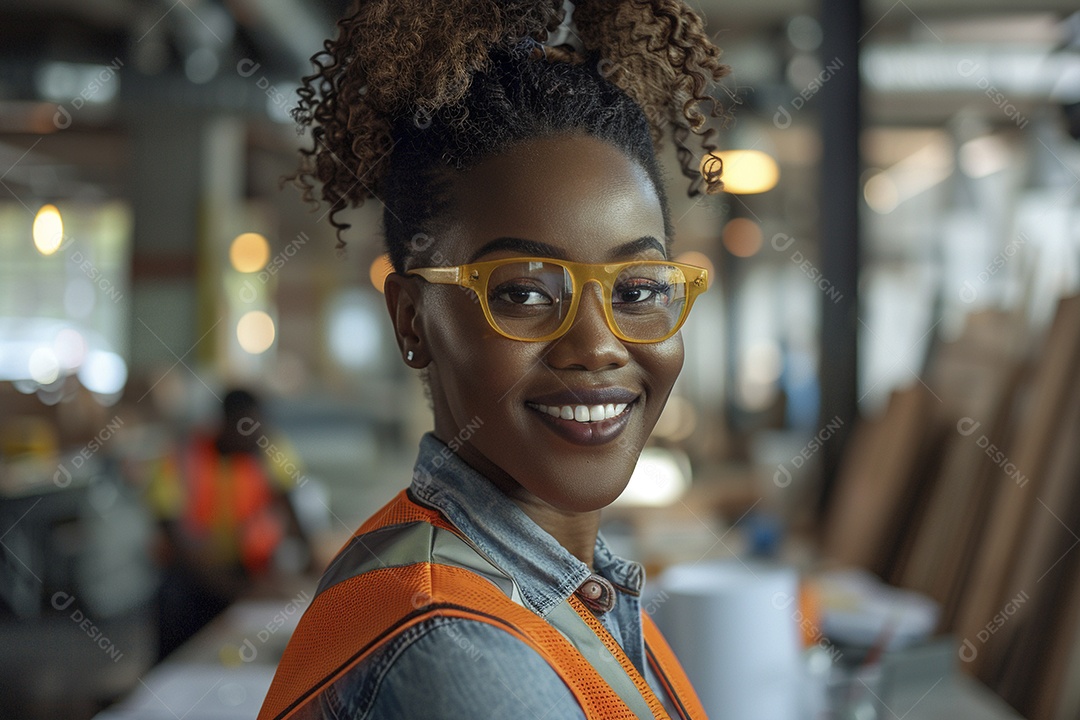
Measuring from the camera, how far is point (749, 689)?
1.21 m

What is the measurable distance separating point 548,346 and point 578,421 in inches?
2.5

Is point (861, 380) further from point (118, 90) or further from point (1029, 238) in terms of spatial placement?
point (118, 90)

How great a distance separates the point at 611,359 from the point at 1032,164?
320 centimetres

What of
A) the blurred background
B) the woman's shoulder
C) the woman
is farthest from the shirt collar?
the blurred background

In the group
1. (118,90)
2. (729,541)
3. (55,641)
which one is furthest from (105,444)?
(729,541)

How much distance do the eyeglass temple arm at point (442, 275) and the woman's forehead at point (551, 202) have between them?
0.05 feet

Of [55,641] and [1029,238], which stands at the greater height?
[1029,238]

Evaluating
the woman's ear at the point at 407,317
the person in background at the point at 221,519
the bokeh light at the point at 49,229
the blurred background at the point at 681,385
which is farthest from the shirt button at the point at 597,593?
the person in background at the point at 221,519

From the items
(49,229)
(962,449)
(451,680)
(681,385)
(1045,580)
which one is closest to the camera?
(451,680)

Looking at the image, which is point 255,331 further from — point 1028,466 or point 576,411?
point 576,411

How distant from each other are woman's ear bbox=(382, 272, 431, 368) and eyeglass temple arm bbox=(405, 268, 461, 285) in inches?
1.8

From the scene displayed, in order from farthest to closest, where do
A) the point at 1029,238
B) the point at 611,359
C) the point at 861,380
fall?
the point at 861,380 < the point at 1029,238 < the point at 611,359

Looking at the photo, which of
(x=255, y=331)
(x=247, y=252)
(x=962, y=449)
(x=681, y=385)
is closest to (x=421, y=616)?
(x=962, y=449)

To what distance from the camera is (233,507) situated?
11.5 feet
